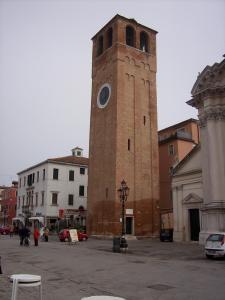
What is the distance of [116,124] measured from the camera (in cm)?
4238

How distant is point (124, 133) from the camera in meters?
42.8

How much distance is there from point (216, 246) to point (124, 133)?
26.1 metres

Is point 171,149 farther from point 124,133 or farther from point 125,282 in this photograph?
point 125,282

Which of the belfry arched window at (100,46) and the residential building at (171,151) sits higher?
the belfry arched window at (100,46)

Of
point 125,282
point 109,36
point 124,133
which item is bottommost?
point 125,282

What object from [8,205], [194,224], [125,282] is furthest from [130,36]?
A: [8,205]

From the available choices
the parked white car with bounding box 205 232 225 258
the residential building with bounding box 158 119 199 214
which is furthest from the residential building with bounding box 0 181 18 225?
the parked white car with bounding box 205 232 225 258

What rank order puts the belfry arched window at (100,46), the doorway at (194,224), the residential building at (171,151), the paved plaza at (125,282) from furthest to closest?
the belfry arched window at (100,46)
the residential building at (171,151)
the doorway at (194,224)
the paved plaza at (125,282)

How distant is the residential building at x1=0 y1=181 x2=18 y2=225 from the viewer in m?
78.7

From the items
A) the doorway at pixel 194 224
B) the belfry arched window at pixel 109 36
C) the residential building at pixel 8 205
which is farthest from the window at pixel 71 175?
the doorway at pixel 194 224

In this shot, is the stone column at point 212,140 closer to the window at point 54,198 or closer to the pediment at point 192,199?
the pediment at point 192,199

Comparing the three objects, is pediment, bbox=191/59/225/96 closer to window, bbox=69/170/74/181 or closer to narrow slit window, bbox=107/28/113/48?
narrow slit window, bbox=107/28/113/48

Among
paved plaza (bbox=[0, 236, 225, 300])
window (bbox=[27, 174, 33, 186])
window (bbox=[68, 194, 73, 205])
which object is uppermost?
window (bbox=[27, 174, 33, 186])

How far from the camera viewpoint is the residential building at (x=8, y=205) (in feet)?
258
